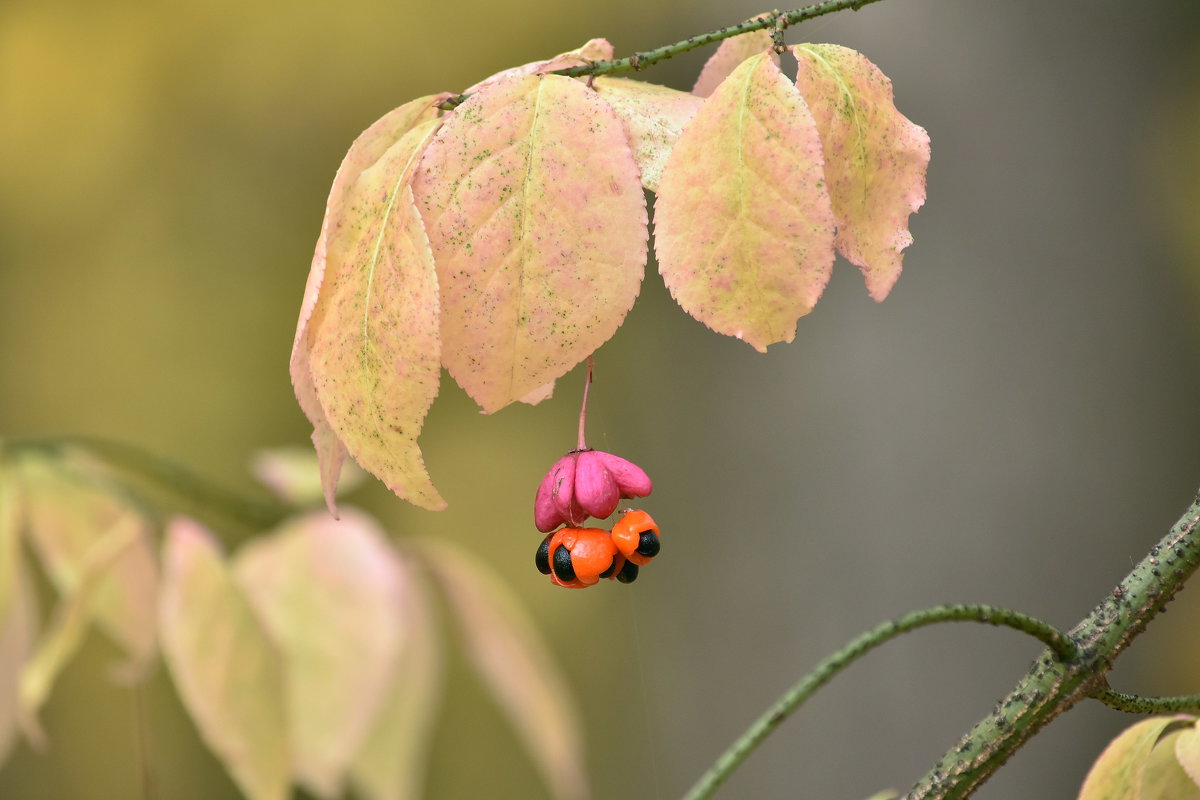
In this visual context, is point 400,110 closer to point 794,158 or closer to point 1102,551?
point 794,158

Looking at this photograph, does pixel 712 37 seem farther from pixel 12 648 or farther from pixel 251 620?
pixel 12 648

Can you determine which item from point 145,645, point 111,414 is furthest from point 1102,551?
point 111,414

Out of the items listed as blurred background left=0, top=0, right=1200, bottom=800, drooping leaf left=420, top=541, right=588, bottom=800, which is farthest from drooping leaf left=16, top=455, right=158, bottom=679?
blurred background left=0, top=0, right=1200, bottom=800

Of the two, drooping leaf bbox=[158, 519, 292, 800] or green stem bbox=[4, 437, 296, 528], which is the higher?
green stem bbox=[4, 437, 296, 528]

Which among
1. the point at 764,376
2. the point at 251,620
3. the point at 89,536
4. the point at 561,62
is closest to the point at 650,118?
the point at 561,62

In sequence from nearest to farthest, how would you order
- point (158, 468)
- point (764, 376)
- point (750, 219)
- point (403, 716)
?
point (750, 219), point (158, 468), point (403, 716), point (764, 376)

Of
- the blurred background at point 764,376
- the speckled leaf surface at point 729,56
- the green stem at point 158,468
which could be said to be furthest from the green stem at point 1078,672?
the blurred background at point 764,376

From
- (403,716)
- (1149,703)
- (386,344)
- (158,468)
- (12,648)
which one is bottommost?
(403,716)

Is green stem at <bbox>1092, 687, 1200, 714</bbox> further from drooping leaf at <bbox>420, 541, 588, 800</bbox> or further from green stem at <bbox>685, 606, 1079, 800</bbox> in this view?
drooping leaf at <bbox>420, 541, 588, 800</bbox>
